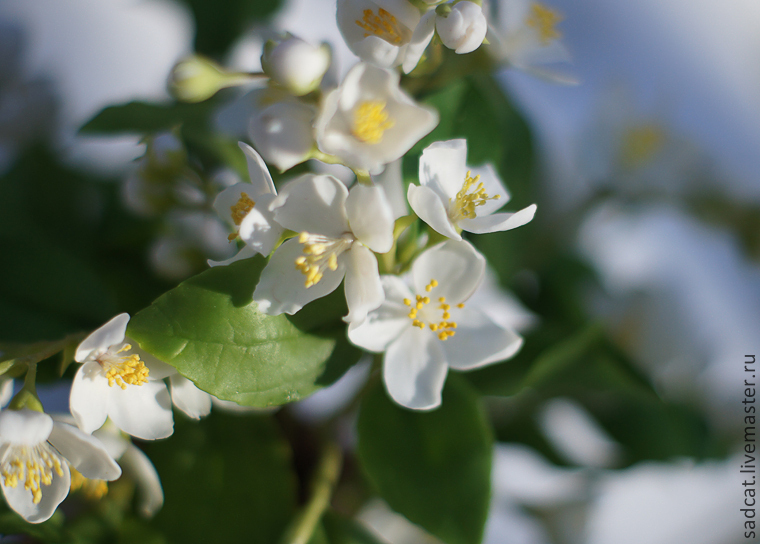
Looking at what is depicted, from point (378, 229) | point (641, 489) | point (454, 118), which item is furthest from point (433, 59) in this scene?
point (641, 489)

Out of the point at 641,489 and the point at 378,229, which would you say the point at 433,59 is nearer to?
the point at 378,229

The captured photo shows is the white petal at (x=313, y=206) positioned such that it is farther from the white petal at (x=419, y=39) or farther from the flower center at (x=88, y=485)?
the flower center at (x=88, y=485)

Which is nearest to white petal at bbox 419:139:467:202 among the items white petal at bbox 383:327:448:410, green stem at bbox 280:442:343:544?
white petal at bbox 383:327:448:410

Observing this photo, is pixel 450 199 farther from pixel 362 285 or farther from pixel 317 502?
pixel 317 502

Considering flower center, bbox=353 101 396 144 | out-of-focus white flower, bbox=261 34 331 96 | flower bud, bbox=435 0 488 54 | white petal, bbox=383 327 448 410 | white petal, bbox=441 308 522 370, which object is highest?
flower bud, bbox=435 0 488 54

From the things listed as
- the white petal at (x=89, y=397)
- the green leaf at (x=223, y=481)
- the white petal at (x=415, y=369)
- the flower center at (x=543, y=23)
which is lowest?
the green leaf at (x=223, y=481)

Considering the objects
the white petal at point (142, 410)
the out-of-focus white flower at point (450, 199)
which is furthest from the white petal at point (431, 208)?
the white petal at point (142, 410)

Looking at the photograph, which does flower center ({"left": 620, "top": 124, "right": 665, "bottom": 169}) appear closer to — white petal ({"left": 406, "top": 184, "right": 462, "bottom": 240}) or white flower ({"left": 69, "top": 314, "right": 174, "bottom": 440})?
white petal ({"left": 406, "top": 184, "right": 462, "bottom": 240})
